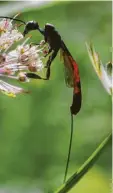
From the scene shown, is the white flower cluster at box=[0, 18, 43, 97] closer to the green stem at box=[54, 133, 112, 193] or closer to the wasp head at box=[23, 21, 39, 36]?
the wasp head at box=[23, 21, 39, 36]

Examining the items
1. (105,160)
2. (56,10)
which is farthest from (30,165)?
(56,10)

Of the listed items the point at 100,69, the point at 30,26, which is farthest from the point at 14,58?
the point at 100,69

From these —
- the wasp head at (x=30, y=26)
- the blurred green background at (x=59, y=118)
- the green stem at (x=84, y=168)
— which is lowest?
the green stem at (x=84, y=168)

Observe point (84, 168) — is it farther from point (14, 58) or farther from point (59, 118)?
point (14, 58)

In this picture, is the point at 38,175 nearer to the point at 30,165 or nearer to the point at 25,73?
the point at 30,165

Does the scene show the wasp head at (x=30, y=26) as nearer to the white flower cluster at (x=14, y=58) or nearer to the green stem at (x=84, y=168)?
the white flower cluster at (x=14, y=58)

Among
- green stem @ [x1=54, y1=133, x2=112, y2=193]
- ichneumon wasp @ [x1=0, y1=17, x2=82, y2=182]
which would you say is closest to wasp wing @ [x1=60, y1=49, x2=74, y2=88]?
ichneumon wasp @ [x1=0, y1=17, x2=82, y2=182]

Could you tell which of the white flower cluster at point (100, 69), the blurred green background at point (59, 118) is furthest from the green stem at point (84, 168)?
the white flower cluster at point (100, 69)
